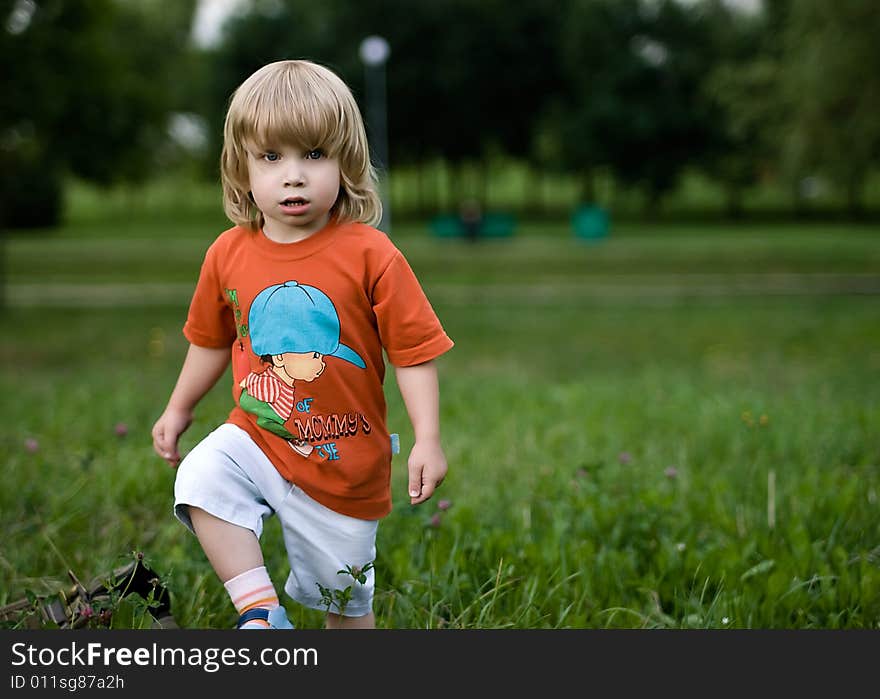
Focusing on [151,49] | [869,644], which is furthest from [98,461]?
→ [151,49]

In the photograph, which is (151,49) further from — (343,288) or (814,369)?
(343,288)

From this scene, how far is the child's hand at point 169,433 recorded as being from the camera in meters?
2.49

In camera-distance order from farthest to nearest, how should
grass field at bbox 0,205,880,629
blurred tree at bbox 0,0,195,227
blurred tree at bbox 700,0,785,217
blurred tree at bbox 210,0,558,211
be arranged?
blurred tree at bbox 210,0,558,211 < blurred tree at bbox 700,0,785,217 < blurred tree at bbox 0,0,195,227 < grass field at bbox 0,205,880,629

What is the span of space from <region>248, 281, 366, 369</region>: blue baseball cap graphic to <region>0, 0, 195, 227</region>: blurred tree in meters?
11.6

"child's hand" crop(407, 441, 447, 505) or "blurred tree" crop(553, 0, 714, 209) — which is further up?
"blurred tree" crop(553, 0, 714, 209)

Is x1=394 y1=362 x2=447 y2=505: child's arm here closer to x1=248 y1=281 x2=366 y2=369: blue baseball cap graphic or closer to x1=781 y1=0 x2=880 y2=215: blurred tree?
x1=248 y1=281 x2=366 y2=369: blue baseball cap graphic

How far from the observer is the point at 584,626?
2.66m

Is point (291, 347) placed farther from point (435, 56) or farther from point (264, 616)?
point (435, 56)

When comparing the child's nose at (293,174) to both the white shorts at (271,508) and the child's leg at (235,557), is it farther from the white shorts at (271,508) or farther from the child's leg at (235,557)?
the child's leg at (235,557)

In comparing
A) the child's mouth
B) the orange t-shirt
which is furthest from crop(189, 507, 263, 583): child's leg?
the child's mouth

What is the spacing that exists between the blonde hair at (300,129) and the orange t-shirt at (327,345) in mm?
98

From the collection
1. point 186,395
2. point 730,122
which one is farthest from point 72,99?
point 730,122

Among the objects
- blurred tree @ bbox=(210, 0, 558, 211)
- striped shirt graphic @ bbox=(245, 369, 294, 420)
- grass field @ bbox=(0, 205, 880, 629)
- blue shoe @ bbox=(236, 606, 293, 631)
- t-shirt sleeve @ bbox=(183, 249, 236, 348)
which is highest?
blurred tree @ bbox=(210, 0, 558, 211)

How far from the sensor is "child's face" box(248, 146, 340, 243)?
87.7 inches
